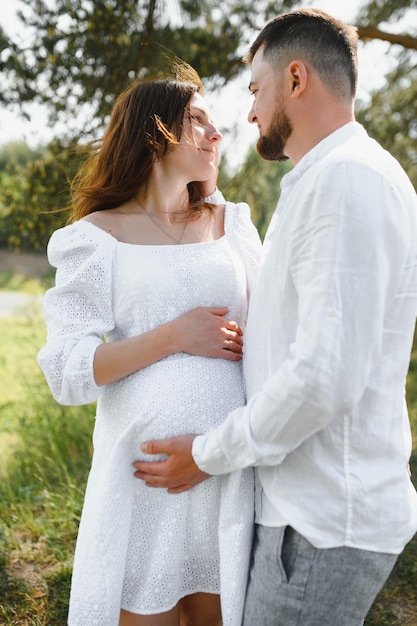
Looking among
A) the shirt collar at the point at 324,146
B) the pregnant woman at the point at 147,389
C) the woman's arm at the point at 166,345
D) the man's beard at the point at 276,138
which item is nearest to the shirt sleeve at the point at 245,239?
the pregnant woman at the point at 147,389

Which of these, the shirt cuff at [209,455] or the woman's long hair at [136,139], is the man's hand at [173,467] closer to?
the shirt cuff at [209,455]

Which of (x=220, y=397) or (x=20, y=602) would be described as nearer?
(x=220, y=397)

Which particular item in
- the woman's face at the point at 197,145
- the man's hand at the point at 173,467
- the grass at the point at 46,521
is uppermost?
the woman's face at the point at 197,145

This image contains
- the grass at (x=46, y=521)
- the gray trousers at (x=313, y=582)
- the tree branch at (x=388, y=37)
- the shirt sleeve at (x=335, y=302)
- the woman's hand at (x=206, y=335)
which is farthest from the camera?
the tree branch at (x=388, y=37)

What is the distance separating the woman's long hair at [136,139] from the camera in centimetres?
219

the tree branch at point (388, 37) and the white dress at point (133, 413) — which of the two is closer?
the white dress at point (133, 413)

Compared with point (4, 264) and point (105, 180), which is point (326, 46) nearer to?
point (105, 180)

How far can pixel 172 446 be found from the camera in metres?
1.83

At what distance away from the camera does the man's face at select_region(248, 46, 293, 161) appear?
5.74ft

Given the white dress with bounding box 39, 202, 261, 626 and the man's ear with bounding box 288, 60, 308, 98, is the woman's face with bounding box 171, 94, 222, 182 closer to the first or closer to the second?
the white dress with bounding box 39, 202, 261, 626

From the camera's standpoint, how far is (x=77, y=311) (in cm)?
198

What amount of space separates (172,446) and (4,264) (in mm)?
23164

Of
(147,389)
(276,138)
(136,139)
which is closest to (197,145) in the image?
(136,139)

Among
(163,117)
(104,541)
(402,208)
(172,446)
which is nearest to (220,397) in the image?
(172,446)
